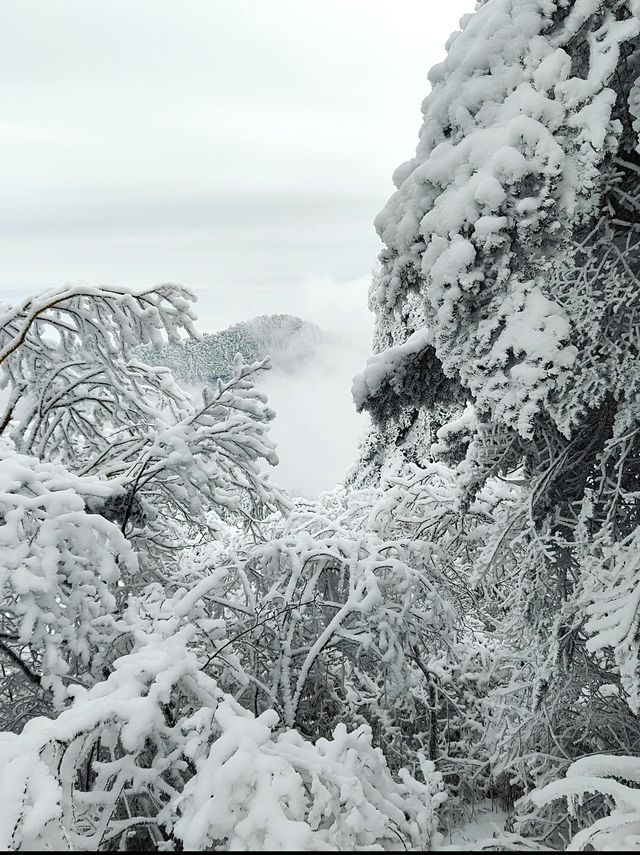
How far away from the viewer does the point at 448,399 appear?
498 cm

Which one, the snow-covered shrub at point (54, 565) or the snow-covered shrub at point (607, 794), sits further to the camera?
the snow-covered shrub at point (54, 565)

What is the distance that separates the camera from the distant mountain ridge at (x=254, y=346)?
5791cm

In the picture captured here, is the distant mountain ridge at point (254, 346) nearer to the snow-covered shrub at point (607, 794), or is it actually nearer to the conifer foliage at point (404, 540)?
the conifer foliage at point (404, 540)

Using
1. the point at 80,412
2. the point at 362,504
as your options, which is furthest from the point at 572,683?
the point at 80,412

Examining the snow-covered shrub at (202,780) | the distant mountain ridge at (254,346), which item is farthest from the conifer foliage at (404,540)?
the distant mountain ridge at (254,346)

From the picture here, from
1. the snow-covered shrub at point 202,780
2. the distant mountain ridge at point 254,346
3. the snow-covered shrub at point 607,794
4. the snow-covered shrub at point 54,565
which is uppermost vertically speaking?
the distant mountain ridge at point 254,346

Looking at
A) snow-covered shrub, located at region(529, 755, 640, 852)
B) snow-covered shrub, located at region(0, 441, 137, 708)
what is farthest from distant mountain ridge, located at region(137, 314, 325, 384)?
snow-covered shrub, located at region(529, 755, 640, 852)

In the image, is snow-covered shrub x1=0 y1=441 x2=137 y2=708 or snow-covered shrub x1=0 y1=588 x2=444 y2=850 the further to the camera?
snow-covered shrub x1=0 y1=441 x2=137 y2=708

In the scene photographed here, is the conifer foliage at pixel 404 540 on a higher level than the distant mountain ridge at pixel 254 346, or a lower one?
lower

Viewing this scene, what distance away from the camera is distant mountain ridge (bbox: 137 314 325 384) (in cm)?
5791

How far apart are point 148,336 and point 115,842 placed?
371 centimetres

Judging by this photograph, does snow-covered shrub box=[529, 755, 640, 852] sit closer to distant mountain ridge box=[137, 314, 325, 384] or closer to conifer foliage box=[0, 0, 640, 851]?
conifer foliage box=[0, 0, 640, 851]

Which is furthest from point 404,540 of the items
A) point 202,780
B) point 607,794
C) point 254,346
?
point 254,346

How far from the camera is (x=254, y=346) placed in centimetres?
8000
